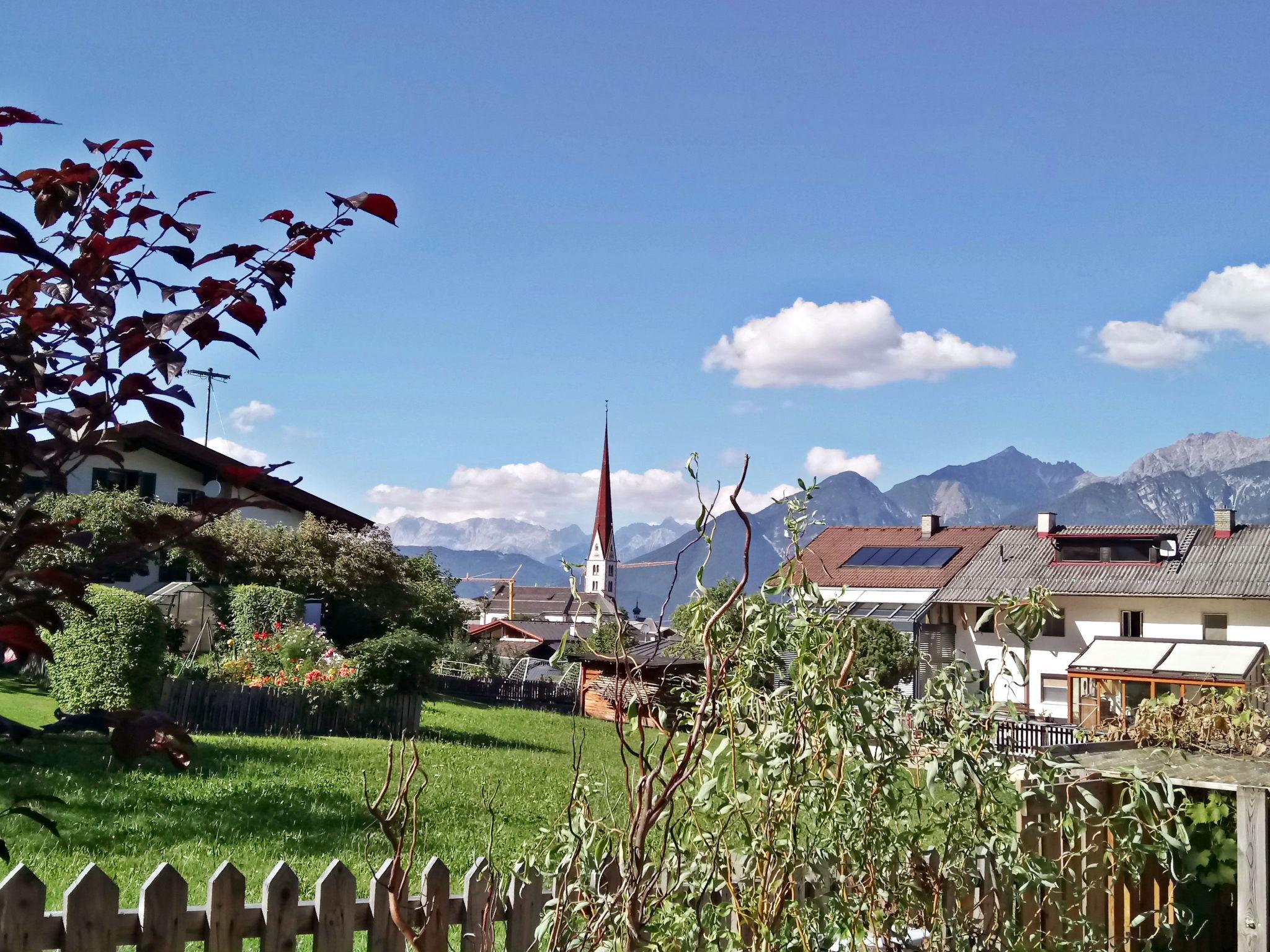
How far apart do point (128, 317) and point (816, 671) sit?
1699 millimetres

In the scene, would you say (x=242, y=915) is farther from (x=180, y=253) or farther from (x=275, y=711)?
(x=275, y=711)

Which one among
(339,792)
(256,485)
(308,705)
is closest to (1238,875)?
(256,485)

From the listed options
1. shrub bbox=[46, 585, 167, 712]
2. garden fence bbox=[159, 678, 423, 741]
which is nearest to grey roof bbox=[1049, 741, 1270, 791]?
garden fence bbox=[159, 678, 423, 741]

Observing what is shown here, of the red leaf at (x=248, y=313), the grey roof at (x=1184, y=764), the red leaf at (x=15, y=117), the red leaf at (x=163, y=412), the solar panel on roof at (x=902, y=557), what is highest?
the solar panel on roof at (x=902, y=557)

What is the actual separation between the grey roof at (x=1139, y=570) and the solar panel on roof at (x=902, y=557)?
1.40 m

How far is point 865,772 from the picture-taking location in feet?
9.17

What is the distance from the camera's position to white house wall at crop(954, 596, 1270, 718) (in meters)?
34.2

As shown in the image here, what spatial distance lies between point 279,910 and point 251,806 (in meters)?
5.87

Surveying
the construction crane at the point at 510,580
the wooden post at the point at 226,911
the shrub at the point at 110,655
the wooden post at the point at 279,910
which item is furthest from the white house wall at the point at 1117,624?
the wooden post at the point at 226,911

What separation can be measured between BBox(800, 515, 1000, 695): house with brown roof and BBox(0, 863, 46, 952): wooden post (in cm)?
3310

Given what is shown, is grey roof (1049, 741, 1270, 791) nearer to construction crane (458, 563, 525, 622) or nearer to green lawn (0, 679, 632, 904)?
green lawn (0, 679, 632, 904)

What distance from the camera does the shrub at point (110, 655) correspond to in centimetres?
1289

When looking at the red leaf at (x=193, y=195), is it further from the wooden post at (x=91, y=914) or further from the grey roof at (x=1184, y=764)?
the grey roof at (x=1184, y=764)

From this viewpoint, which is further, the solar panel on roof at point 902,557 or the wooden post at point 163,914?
the solar panel on roof at point 902,557
